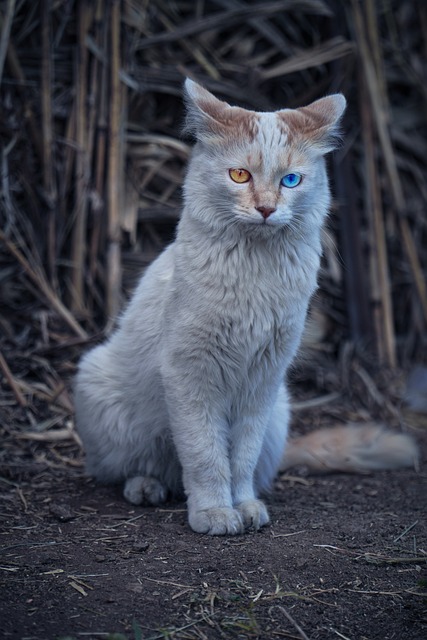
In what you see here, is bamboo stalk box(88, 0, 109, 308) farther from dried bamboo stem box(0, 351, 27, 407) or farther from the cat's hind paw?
the cat's hind paw

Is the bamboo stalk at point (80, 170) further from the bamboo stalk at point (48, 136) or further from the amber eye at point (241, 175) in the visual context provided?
the amber eye at point (241, 175)

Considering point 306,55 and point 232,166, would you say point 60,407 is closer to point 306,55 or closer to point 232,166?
point 232,166

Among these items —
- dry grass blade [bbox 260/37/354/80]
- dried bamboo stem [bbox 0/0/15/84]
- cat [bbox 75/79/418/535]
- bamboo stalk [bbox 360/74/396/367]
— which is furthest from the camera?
bamboo stalk [bbox 360/74/396/367]

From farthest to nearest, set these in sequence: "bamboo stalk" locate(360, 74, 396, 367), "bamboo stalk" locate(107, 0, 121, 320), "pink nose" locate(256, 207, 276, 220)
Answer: "bamboo stalk" locate(360, 74, 396, 367), "bamboo stalk" locate(107, 0, 121, 320), "pink nose" locate(256, 207, 276, 220)

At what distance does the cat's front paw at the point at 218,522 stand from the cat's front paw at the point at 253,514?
5 cm

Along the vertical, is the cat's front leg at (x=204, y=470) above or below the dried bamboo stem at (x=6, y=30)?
below

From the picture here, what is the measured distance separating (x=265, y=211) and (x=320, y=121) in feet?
1.70

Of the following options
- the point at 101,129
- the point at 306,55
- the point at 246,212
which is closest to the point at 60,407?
the point at 101,129

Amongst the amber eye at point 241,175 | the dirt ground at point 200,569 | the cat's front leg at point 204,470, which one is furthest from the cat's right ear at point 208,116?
the dirt ground at point 200,569

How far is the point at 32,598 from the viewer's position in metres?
2.19

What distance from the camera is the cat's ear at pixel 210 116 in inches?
110

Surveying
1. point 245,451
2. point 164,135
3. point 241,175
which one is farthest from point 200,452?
point 164,135

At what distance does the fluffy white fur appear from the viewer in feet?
9.03

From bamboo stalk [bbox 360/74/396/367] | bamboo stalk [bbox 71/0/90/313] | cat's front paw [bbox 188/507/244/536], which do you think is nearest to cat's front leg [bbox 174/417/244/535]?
cat's front paw [bbox 188/507/244/536]
